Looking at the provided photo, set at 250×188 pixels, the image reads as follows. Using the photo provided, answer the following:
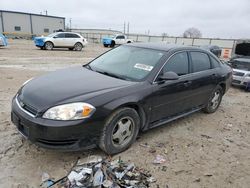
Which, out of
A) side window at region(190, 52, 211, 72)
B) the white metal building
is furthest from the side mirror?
the white metal building

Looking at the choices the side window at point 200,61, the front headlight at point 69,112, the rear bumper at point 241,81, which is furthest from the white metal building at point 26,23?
the front headlight at point 69,112

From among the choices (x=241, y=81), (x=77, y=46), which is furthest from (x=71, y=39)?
(x=241, y=81)

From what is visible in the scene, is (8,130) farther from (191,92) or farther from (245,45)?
(245,45)

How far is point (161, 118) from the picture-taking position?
3.96 m

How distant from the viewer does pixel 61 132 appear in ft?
9.12

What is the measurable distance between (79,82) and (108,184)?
1.51 metres

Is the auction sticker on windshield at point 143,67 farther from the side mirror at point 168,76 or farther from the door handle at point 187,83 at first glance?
the door handle at point 187,83

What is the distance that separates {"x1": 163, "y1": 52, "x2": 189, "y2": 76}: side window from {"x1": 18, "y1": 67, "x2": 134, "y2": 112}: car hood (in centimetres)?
87

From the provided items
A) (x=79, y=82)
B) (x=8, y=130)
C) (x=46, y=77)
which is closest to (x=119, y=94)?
(x=79, y=82)

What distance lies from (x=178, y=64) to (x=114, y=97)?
1.62 metres

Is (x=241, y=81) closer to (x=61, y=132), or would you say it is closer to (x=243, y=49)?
(x=243, y=49)

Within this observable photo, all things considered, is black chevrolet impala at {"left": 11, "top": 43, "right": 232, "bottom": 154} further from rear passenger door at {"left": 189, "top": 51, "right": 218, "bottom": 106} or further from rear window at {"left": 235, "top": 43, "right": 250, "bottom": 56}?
rear window at {"left": 235, "top": 43, "right": 250, "bottom": 56}

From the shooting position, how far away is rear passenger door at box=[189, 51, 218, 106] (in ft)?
14.8

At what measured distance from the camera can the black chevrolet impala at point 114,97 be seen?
2857 millimetres
